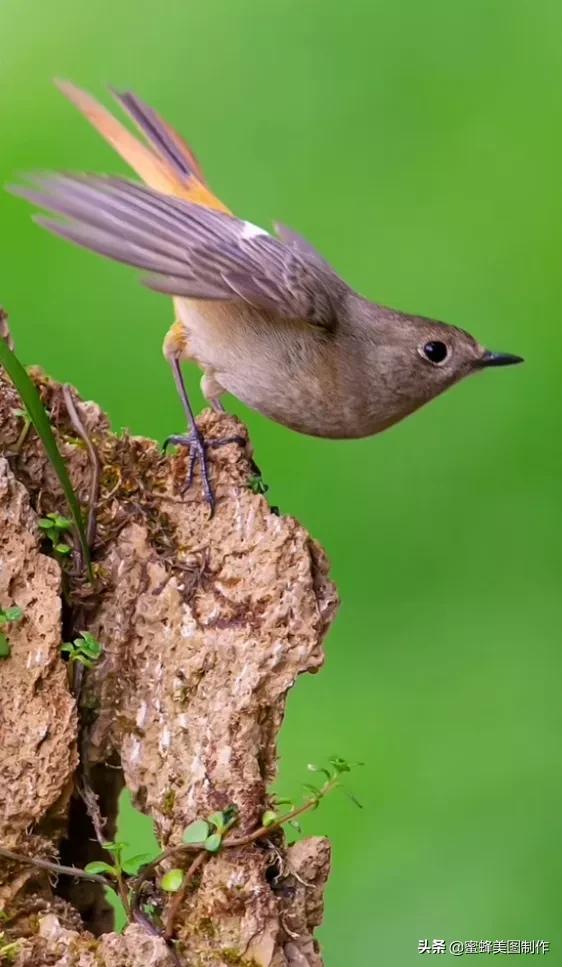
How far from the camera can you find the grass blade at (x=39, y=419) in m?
1.86

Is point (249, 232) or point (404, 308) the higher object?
point (404, 308)

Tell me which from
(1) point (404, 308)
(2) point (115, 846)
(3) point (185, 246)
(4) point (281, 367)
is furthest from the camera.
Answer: (1) point (404, 308)

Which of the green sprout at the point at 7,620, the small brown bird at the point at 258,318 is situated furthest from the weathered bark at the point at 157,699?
the small brown bird at the point at 258,318

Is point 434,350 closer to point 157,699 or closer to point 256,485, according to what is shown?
point 256,485

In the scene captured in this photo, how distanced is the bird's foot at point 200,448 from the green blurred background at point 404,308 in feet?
4.36

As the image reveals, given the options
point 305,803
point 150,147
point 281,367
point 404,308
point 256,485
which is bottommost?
point 305,803

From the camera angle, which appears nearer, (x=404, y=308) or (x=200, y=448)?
(x=200, y=448)

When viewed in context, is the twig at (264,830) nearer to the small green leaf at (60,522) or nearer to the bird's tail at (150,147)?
the small green leaf at (60,522)

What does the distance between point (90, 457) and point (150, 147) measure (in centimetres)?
111

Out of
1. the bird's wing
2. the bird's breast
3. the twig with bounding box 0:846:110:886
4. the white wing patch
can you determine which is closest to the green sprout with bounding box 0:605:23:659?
the twig with bounding box 0:846:110:886

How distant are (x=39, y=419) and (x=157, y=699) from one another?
0.43 meters

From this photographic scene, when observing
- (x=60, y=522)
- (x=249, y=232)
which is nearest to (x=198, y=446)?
(x=60, y=522)

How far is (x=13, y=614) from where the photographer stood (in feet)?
6.19

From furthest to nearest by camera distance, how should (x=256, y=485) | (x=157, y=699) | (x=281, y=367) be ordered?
(x=281, y=367)
(x=256, y=485)
(x=157, y=699)
